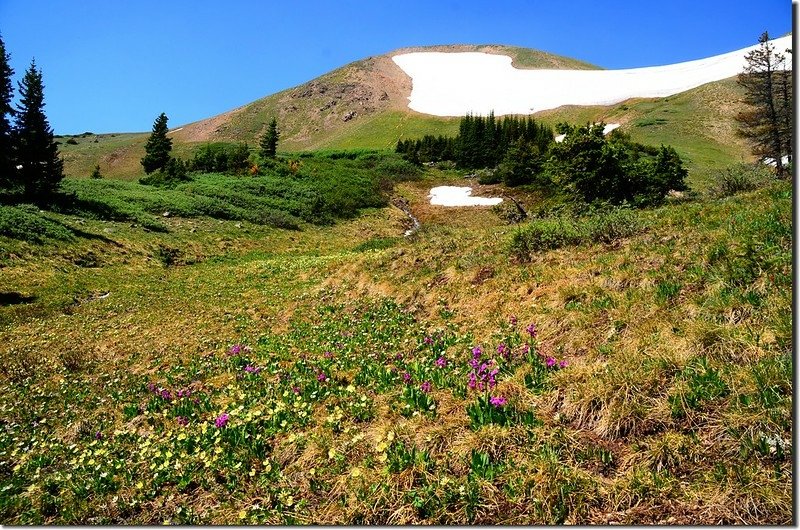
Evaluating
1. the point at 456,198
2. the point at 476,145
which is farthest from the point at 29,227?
the point at 476,145

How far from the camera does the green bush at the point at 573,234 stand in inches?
462

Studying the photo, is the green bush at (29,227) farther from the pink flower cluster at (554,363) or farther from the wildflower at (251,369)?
the pink flower cluster at (554,363)

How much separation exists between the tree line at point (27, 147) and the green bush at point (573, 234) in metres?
35.8

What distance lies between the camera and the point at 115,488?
5789 mm

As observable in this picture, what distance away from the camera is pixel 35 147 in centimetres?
3653

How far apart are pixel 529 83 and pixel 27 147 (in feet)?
434

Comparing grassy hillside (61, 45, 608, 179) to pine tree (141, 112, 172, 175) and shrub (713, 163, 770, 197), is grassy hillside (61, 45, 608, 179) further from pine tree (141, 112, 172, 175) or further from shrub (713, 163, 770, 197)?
shrub (713, 163, 770, 197)

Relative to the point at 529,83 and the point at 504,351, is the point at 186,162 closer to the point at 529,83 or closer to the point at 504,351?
the point at 504,351

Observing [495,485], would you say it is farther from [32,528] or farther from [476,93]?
[476,93]

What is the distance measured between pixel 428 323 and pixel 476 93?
13568 centimetres

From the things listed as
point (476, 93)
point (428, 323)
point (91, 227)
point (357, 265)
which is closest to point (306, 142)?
point (476, 93)

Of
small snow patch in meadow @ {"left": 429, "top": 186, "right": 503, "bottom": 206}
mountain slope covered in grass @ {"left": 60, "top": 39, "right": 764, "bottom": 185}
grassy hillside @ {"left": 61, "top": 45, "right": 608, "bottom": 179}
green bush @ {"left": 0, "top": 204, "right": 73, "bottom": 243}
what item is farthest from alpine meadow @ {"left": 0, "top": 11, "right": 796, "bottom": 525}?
grassy hillside @ {"left": 61, "top": 45, "right": 608, "bottom": 179}

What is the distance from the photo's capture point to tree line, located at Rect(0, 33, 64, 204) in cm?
3133

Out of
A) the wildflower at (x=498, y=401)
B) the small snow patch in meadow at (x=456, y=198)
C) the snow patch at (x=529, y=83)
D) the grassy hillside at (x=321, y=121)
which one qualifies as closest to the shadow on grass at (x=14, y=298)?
the wildflower at (x=498, y=401)
